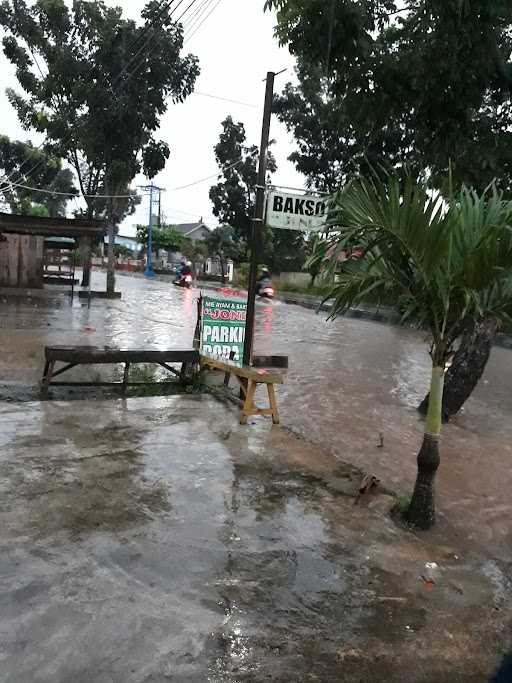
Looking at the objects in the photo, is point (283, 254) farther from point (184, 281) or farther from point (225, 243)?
point (184, 281)

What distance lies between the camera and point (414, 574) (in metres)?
3.88

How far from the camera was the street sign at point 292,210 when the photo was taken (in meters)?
6.85

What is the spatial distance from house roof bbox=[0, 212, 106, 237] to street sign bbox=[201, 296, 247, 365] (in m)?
11.5

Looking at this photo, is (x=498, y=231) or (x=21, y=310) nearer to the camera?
(x=498, y=231)

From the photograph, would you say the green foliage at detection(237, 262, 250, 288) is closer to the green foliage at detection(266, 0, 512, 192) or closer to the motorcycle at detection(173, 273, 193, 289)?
the motorcycle at detection(173, 273, 193, 289)

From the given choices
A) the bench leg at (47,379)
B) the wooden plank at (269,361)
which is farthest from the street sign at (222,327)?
the bench leg at (47,379)

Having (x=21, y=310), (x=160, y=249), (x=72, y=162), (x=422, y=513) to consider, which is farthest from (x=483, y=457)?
(x=160, y=249)

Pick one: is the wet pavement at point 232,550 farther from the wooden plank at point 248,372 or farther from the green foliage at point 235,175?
the green foliage at point 235,175

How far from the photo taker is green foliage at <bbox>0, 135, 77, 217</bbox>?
123ft

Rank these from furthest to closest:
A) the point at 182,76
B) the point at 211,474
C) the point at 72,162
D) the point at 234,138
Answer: the point at 234,138 → the point at 72,162 → the point at 182,76 → the point at 211,474

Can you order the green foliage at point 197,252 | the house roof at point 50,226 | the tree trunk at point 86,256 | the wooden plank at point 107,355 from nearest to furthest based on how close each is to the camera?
the wooden plank at point 107,355, the house roof at point 50,226, the tree trunk at point 86,256, the green foliage at point 197,252

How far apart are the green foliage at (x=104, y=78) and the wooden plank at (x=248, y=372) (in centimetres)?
1554

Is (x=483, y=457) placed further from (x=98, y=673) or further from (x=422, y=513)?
(x=98, y=673)

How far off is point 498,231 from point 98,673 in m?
3.26
